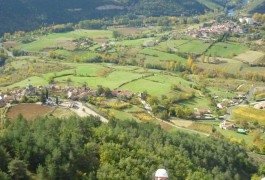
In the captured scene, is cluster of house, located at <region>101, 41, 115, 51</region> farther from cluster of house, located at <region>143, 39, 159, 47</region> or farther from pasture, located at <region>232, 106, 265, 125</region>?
pasture, located at <region>232, 106, 265, 125</region>

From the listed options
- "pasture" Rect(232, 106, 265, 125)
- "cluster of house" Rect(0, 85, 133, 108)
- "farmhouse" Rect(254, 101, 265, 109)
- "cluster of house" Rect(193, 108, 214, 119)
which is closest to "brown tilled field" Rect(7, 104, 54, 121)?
"cluster of house" Rect(0, 85, 133, 108)

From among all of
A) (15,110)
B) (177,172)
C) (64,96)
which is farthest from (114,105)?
(177,172)

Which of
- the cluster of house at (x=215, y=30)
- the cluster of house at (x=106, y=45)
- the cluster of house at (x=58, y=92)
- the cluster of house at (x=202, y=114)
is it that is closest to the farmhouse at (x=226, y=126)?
the cluster of house at (x=202, y=114)

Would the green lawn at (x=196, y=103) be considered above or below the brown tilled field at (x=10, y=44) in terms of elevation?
below

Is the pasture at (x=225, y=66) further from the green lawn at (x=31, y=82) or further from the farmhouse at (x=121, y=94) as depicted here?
the green lawn at (x=31, y=82)

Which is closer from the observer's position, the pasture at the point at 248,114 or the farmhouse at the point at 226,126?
the farmhouse at the point at 226,126

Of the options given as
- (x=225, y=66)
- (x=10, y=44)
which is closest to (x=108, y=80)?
(x=225, y=66)
